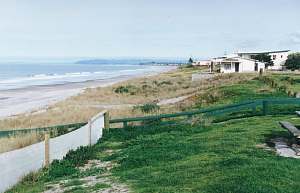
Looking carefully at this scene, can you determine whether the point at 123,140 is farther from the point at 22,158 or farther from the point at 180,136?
the point at 22,158

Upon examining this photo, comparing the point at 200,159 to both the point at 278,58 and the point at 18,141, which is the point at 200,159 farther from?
the point at 278,58

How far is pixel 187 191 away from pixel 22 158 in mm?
4148

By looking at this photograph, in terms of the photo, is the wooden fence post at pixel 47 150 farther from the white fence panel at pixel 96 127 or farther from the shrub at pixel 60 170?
the white fence panel at pixel 96 127

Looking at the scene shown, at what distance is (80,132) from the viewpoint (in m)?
13.9

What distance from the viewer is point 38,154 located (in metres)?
11.3

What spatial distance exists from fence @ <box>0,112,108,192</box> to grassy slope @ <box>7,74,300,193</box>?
276 millimetres

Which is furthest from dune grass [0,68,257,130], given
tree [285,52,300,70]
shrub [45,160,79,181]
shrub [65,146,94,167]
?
tree [285,52,300,70]

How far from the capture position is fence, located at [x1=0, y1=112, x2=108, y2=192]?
9805mm

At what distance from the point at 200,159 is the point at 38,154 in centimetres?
353

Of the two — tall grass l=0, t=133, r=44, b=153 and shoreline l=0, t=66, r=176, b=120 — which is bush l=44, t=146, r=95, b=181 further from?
shoreline l=0, t=66, r=176, b=120

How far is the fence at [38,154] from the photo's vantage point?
9.80 meters

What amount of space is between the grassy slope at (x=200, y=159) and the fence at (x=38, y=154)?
0.28 metres

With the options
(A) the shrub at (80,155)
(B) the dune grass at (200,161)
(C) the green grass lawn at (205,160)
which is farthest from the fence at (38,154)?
(C) the green grass lawn at (205,160)

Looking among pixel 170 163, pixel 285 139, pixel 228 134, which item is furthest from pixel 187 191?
pixel 228 134
